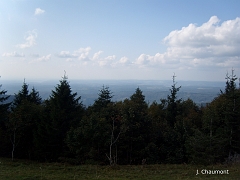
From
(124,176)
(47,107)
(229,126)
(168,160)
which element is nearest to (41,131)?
(47,107)

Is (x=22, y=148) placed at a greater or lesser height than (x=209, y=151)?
lesser

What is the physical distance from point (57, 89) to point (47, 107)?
7.71ft

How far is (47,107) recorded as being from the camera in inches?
946

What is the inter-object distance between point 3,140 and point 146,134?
539 inches

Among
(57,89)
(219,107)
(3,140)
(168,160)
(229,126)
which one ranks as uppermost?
(57,89)

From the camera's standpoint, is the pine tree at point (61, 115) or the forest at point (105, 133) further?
the pine tree at point (61, 115)

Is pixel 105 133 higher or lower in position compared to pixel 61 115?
lower

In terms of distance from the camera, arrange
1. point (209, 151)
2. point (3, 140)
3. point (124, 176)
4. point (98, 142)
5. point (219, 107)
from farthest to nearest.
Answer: point (219, 107), point (3, 140), point (98, 142), point (209, 151), point (124, 176)

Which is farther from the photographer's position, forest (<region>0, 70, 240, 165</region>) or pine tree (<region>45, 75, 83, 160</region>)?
pine tree (<region>45, 75, 83, 160</region>)

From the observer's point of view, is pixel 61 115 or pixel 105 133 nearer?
pixel 105 133

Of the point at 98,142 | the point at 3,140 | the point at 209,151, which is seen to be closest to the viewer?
the point at 209,151

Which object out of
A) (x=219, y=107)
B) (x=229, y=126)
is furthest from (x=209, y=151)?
(x=219, y=107)

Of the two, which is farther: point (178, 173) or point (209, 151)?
point (209, 151)

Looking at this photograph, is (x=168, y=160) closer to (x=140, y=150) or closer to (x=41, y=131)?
(x=140, y=150)
